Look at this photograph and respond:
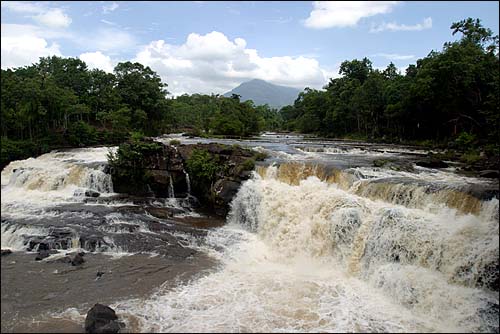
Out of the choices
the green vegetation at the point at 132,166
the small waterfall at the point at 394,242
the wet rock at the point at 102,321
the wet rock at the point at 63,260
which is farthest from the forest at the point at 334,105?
the small waterfall at the point at 394,242

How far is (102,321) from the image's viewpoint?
7.03m

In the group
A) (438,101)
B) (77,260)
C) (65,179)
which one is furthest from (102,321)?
(438,101)

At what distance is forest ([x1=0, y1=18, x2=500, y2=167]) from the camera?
22389 mm

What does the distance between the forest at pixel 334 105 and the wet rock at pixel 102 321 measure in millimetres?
7805

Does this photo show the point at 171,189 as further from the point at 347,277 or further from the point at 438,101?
the point at 438,101

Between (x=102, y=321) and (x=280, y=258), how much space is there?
5.69m

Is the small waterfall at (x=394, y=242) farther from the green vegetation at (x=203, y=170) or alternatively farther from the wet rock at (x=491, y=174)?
the wet rock at (x=491, y=174)

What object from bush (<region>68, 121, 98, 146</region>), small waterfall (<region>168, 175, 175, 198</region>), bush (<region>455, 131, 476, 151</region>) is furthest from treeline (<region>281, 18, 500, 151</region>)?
bush (<region>68, 121, 98, 146</region>)

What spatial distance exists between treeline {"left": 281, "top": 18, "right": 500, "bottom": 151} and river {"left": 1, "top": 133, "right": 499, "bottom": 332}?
457 inches

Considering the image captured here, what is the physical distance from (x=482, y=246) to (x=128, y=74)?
4093 centimetres

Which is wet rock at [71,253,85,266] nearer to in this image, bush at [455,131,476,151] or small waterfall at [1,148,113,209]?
small waterfall at [1,148,113,209]

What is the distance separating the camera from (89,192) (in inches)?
629

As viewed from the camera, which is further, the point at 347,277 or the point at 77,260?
the point at 77,260

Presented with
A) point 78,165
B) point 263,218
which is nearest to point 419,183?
point 263,218
